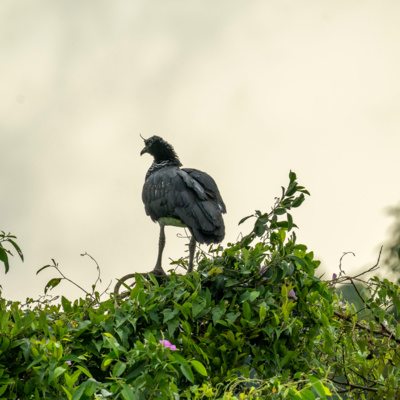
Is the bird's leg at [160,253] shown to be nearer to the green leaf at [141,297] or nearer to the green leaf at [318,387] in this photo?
the green leaf at [141,297]

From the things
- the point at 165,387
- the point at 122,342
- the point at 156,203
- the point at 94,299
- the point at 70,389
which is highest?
the point at 156,203

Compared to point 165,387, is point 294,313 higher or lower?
higher

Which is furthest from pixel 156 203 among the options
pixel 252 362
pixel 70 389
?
pixel 70 389

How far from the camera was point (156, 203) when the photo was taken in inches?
227

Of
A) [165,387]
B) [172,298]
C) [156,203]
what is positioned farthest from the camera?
[156,203]

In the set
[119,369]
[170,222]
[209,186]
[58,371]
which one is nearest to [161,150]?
[170,222]

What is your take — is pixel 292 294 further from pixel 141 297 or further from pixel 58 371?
pixel 58 371

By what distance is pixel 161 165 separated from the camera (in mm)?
6352

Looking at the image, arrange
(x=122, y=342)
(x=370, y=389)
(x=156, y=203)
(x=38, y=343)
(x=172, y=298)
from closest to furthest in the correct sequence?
(x=38, y=343), (x=122, y=342), (x=172, y=298), (x=370, y=389), (x=156, y=203)

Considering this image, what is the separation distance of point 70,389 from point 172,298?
1148mm

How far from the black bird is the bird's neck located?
0.01 metres

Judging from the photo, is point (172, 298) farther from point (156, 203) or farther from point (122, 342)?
point (156, 203)

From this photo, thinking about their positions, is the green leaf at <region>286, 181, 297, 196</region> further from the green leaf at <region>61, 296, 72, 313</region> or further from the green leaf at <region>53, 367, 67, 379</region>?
the green leaf at <region>53, 367, 67, 379</region>

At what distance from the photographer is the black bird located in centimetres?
521
